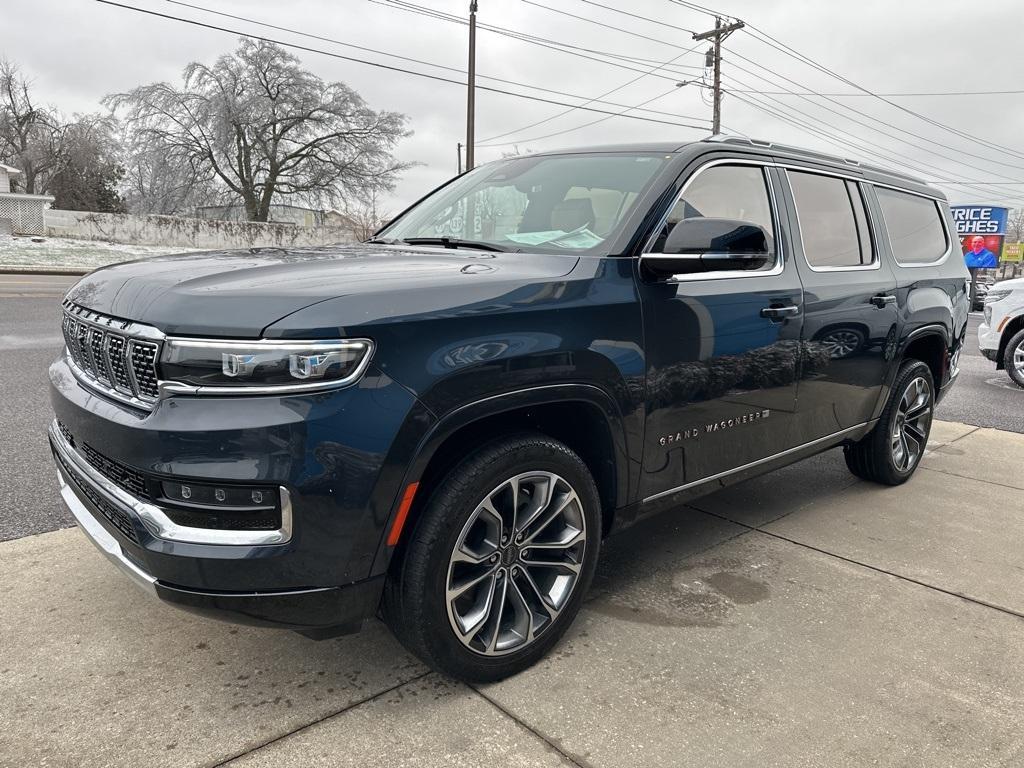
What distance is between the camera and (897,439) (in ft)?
15.8

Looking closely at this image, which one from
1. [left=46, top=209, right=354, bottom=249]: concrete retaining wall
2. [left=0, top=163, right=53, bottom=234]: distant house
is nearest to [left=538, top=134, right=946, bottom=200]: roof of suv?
[left=46, top=209, right=354, bottom=249]: concrete retaining wall

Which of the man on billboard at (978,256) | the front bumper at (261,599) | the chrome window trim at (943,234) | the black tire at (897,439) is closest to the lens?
the front bumper at (261,599)

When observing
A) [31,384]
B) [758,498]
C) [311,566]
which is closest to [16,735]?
[311,566]

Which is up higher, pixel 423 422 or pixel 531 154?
pixel 531 154

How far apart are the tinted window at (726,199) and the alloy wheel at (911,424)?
1.84 m

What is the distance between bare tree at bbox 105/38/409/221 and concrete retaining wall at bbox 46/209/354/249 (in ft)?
21.8

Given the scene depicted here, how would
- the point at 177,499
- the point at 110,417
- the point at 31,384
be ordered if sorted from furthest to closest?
the point at 31,384, the point at 110,417, the point at 177,499

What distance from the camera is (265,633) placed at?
2.93 m

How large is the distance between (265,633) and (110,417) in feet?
3.55

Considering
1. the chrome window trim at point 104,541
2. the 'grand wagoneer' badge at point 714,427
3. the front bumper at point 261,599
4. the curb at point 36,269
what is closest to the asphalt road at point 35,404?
the chrome window trim at point 104,541

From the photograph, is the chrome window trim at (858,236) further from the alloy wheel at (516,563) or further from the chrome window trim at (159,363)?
the chrome window trim at (159,363)

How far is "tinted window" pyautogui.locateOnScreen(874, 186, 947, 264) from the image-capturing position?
4555 mm

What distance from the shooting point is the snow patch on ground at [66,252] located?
83.1 ft

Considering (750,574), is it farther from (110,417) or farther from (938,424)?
(938,424)
